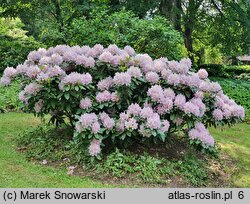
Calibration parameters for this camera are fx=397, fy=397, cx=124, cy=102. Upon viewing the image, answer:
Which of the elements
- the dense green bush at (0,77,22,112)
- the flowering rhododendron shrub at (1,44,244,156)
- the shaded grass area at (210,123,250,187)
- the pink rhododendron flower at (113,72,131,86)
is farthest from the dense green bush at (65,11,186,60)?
the pink rhododendron flower at (113,72,131,86)

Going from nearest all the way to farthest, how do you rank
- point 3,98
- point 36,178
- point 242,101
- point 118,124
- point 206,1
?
point 36,178 < point 118,124 < point 3,98 < point 242,101 < point 206,1

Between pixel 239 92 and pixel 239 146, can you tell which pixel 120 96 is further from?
pixel 239 92

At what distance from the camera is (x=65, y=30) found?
976cm

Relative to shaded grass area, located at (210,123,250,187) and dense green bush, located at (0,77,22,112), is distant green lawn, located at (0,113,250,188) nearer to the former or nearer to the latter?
shaded grass area, located at (210,123,250,187)

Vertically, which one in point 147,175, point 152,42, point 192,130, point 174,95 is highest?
point 152,42

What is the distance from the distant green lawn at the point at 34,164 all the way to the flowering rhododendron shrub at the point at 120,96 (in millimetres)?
539

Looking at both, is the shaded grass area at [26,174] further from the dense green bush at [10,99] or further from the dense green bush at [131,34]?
the dense green bush at [131,34]

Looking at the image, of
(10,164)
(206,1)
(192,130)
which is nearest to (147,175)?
(192,130)

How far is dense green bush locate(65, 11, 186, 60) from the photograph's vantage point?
8898mm

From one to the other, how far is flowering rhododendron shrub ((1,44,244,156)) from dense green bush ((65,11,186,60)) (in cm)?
348

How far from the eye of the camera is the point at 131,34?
29.5ft

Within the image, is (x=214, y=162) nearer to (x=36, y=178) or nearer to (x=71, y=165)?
(x=71, y=165)

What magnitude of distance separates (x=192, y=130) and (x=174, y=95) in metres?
0.50

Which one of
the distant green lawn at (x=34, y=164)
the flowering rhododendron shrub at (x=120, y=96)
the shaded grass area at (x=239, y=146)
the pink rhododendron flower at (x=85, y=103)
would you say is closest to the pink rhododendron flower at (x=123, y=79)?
the flowering rhododendron shrub at (x=120, y=96)
